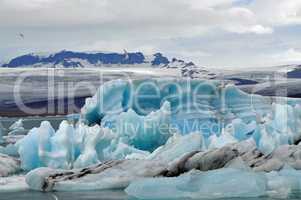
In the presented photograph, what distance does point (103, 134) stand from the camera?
720 inches

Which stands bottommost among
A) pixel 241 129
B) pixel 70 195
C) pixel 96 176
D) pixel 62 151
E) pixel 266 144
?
pixel 70 195

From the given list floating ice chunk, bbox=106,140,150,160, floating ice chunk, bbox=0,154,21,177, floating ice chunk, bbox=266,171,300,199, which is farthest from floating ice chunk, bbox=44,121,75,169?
floating ice chunk, bbox=266,171,300,199

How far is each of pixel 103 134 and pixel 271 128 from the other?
17.8 feet

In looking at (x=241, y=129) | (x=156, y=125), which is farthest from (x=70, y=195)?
(x=241, y=129)

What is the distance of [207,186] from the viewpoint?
1334cm

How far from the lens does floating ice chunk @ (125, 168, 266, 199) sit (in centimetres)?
1323

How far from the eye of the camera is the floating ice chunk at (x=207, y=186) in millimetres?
13234

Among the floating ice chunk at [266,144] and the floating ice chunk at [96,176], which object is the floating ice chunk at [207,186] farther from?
the floating ice chunk at [266,144]

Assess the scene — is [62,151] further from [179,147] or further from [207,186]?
[207,186]

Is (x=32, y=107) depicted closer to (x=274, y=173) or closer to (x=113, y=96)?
(x=113, y=96)

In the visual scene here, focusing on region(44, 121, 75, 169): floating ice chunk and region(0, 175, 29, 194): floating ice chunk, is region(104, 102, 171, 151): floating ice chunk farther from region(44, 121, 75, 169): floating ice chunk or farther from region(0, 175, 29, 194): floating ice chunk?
region(0, 175, 29, 194): floating ice chunk

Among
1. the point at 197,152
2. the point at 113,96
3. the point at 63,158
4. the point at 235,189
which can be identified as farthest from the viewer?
the point at 113,96

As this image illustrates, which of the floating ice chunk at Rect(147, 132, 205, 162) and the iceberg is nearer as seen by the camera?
the floating ice chunk at Rect(147, 132, 205, 162)

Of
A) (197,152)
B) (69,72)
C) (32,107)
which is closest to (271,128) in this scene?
(197,152)
